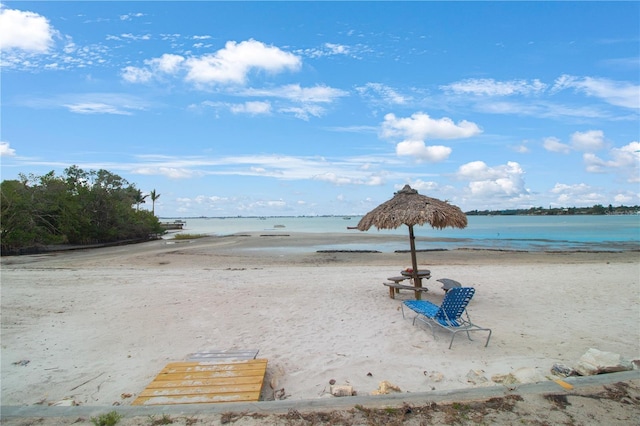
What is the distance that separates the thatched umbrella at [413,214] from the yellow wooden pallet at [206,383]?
15.8 ft

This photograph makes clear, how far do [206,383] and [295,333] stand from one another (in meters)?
2.30

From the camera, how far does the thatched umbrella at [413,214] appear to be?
8.17 m

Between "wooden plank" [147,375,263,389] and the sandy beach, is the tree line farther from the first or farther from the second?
"wooden plank" [147,375,263,389]

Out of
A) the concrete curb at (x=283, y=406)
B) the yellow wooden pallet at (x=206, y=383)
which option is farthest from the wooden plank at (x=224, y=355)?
the concrete curb at (x=283, y=406)

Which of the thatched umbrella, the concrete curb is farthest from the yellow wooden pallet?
the thatched umbrella

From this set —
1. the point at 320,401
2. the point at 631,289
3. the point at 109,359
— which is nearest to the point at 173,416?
the point at 320,401

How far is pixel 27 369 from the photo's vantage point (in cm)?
480

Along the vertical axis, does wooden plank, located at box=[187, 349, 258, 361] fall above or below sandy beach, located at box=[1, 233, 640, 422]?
above

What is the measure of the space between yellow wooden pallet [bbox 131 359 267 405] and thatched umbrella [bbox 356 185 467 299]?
4.82 meters

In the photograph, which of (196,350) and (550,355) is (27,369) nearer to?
(196,350)

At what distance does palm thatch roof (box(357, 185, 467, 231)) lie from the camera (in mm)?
8164

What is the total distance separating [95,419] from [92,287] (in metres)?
8.14

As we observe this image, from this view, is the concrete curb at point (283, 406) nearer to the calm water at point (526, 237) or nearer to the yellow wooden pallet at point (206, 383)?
the yellow wooden pallet at point (206, 383)

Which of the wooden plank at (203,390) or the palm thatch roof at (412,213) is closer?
the wooden plank at (203,390)
